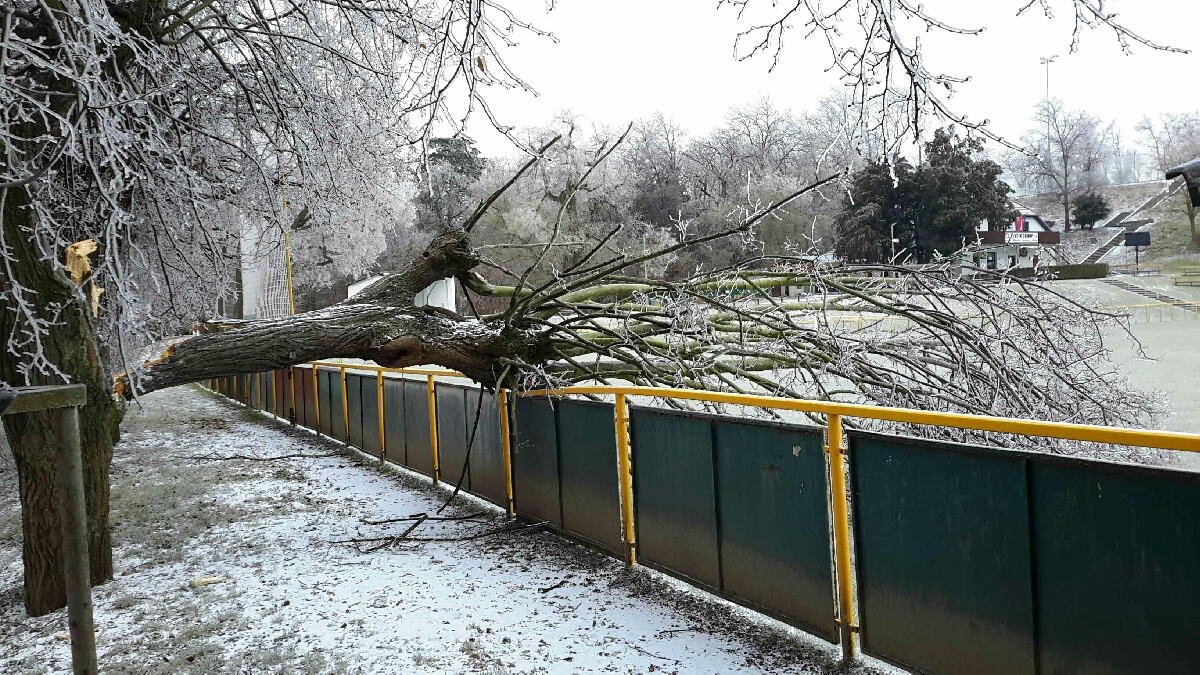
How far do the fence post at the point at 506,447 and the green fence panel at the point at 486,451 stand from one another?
0.07m

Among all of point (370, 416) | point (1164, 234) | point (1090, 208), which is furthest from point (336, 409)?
point (1090, 208)

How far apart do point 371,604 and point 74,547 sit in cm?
198

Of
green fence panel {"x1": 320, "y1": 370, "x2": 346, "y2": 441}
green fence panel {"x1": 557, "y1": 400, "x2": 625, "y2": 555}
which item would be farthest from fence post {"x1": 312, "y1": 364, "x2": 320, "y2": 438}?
green fence panel {"x1": 557, "y1": 400, "x2": 625, "y2": 555}

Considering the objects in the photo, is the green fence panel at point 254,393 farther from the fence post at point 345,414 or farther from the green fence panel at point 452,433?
the green fence panel at point 452,433

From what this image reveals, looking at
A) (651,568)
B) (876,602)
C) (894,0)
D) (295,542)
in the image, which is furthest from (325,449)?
(894,0)

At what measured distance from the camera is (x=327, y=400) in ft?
43.2

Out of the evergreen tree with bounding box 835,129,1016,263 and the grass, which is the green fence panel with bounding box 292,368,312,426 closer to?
the evergreen tree with bounding box 835,129,1016,263

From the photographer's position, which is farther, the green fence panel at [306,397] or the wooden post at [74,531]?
the green fence panel at [306,397]

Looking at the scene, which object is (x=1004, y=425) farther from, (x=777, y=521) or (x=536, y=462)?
(x=536, y=462)

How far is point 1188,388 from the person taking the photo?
15.9 metres

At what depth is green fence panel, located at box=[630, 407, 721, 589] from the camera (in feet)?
16.4

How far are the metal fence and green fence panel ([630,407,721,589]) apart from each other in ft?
0.04

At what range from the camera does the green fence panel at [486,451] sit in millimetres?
7559

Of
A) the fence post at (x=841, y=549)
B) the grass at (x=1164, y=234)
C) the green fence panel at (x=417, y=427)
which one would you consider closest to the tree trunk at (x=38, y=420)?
the green fence panel at (x=417, y=427)
